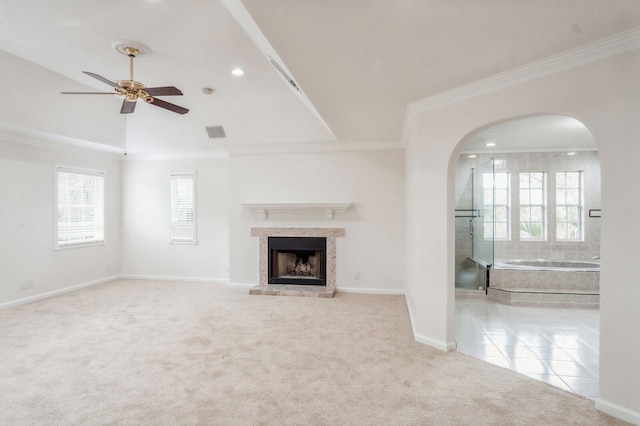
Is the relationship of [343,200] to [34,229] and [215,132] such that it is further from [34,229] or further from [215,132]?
[34,229]

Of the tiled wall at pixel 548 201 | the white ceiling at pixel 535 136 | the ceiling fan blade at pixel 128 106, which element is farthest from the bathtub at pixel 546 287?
the ceiling fan blade at pixel 128 106

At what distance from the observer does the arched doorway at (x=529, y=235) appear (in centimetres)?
402

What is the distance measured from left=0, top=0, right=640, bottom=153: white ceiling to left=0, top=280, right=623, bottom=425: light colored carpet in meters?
2.48

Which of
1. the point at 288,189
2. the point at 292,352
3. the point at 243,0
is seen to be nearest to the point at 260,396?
the point at 292,352

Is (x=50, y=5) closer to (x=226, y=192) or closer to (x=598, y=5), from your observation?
(x=598, y=5)

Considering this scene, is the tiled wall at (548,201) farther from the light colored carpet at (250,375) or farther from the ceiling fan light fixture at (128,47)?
the ceiling fan light fixture at (128,47)

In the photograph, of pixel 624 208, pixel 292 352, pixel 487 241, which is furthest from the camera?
pixel 487 241

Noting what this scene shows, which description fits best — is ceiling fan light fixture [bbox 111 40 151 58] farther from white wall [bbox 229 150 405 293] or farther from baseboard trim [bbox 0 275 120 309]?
baseboard trim [bbox 0 275 120 309]

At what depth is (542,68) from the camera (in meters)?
2.43

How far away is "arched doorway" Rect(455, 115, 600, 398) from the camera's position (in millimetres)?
4023

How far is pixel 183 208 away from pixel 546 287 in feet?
21.0

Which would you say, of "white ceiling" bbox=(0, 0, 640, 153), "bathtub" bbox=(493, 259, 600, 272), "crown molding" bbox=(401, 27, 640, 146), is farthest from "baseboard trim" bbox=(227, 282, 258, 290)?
"bathtub" bbox=(493, 259, 600, 272)

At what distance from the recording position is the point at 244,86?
3895 mm

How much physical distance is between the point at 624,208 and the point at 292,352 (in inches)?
112
